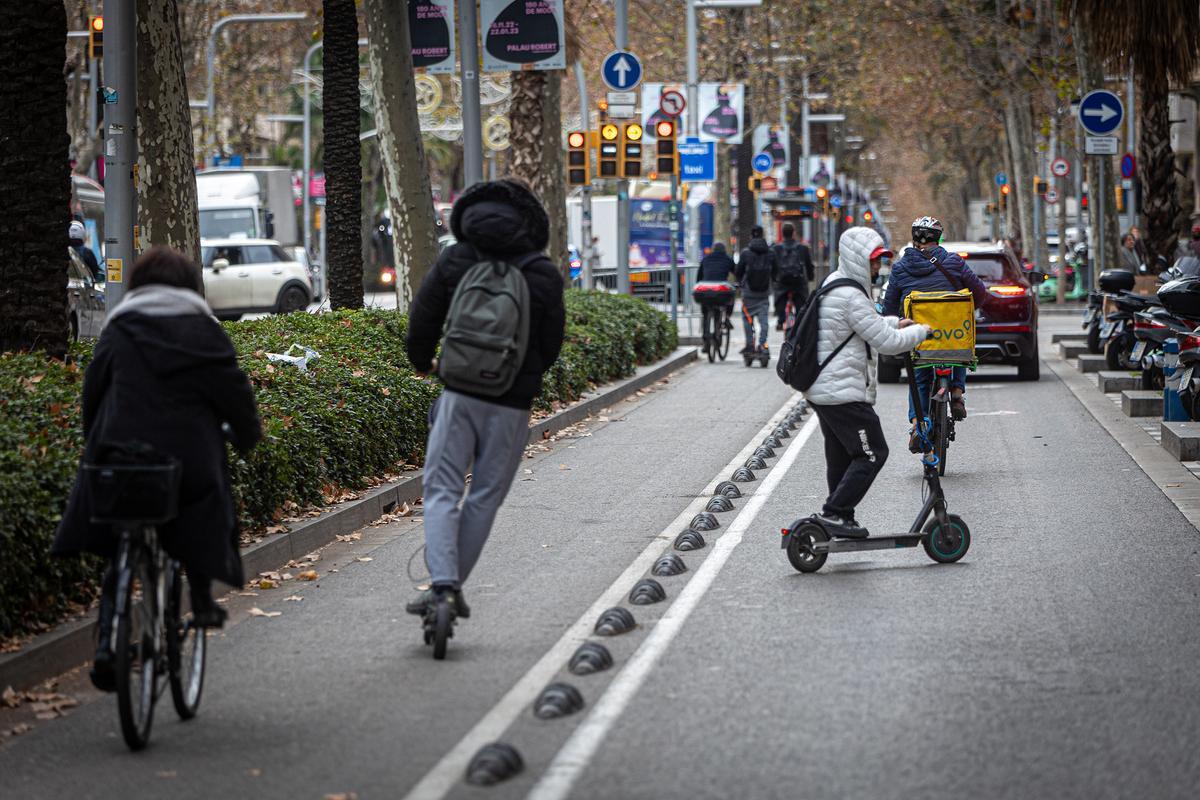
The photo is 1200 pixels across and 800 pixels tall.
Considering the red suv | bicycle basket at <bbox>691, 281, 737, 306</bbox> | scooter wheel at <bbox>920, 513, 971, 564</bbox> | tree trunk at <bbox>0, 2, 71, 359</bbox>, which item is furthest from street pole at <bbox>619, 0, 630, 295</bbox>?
scooter wheel at <bbox>920, 513, 971, 564</bbox>

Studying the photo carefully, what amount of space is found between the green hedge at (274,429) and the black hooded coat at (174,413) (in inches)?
44.9

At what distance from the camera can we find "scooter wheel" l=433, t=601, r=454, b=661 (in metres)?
7.33

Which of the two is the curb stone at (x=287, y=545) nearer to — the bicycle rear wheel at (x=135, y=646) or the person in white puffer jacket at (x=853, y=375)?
the bicycle rear wheel at (x=135, y=646)

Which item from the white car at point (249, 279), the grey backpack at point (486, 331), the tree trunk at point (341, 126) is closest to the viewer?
the grey backpack at point (486, 331)

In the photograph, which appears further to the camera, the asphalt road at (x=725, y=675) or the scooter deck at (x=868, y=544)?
the scooter deck at (x=868, y=544)

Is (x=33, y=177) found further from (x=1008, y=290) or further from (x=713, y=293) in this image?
A: (x=713, y=293)

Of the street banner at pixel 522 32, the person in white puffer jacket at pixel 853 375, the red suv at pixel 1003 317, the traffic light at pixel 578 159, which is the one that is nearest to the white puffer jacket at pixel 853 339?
the person in white puffer jacket at pixel 853 375

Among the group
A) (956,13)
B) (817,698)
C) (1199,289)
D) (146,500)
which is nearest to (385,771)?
(146,500)

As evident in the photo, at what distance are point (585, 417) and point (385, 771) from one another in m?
12.9

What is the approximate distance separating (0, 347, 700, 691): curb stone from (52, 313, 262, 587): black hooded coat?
857 mm

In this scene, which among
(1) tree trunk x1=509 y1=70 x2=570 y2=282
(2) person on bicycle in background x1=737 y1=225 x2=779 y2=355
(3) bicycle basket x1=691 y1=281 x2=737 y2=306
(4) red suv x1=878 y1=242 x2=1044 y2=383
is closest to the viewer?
(4) red suv x1=878 y1=242 x2=1044 y2=383

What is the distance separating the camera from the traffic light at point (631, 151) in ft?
91.7

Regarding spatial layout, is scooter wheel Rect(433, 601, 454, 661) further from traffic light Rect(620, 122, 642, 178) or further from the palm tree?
traffic light Rect(620, 122, 642, 178)

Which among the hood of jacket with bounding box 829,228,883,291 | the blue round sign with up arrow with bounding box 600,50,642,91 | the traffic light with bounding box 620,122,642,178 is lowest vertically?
the hood of jacket with bounding box 829,228,883,291
